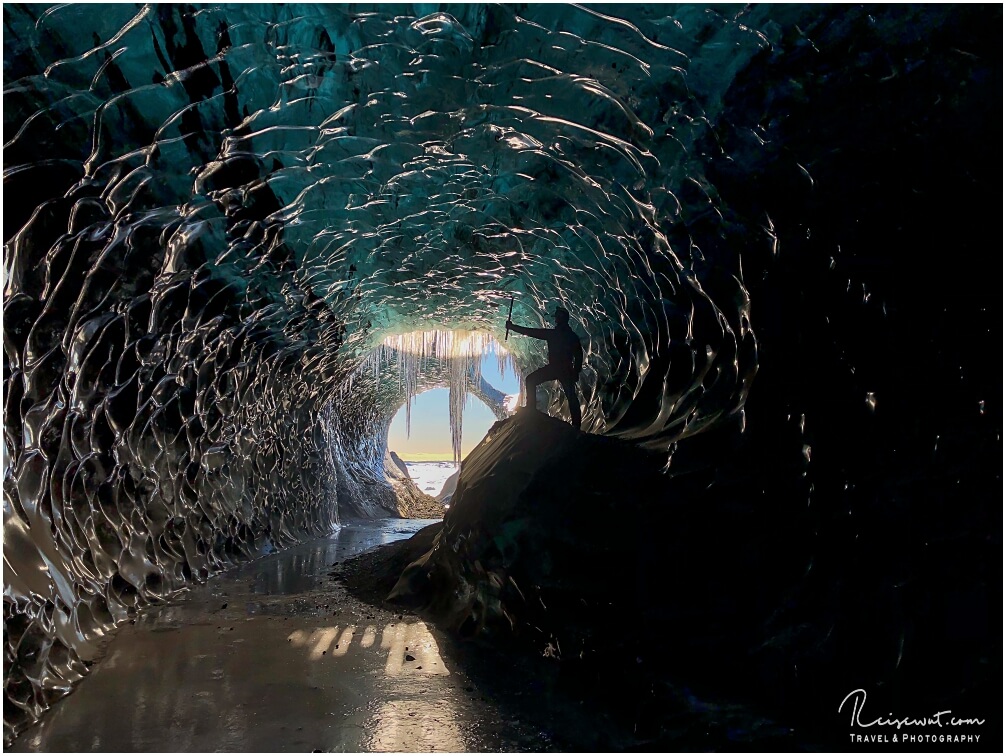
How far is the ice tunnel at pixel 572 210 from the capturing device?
2846mm

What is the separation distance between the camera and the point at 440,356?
15430mm

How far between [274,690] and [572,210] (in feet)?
13.2

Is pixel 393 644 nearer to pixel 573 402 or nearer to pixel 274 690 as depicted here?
pixel 274 690

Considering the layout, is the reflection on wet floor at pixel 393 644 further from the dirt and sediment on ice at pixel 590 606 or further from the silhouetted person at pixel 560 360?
the silhouetted person at pixel 560 360

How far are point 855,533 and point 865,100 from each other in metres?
2.05

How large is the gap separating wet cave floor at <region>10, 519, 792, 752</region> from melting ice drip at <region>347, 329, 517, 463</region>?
7835 millimetres

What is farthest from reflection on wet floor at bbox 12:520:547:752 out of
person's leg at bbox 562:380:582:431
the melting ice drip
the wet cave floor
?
the melting ice drip

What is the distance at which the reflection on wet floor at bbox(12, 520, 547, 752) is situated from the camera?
291cm

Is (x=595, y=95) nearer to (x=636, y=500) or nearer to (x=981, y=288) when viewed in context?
(x=981, y=288)

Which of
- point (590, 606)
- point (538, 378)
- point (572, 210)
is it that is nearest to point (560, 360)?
point (538, 378)

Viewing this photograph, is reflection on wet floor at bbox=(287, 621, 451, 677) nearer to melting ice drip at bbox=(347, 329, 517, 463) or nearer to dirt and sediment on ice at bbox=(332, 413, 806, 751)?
dirt and sediment on ice at bbox=(332, 413, 806, 751)

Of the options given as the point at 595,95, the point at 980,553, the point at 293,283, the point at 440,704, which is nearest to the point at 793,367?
the point at 980,553

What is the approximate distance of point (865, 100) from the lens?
2994 mm

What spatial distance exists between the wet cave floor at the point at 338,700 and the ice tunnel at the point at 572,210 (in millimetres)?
364
